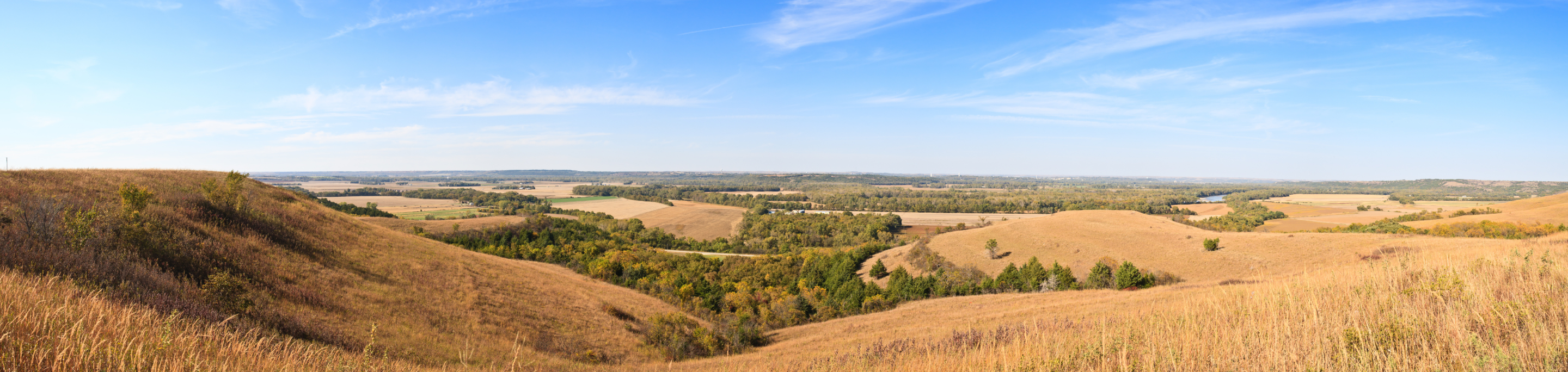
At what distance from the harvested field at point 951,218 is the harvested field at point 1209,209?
3132 cm

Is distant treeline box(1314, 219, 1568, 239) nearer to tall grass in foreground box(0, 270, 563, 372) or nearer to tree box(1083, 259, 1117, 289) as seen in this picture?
tree box(1083, 259, 1117, 289)

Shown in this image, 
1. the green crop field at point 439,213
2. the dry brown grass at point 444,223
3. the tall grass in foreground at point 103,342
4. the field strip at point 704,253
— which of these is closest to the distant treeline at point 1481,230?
the field strip at point 704,253

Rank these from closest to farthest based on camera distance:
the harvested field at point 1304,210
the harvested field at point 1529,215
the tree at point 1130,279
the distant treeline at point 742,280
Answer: the distant treeline at point 742,280, the tree at point 1130,279, the harvested field at point 1529,215, the harvested field at point 1304,210

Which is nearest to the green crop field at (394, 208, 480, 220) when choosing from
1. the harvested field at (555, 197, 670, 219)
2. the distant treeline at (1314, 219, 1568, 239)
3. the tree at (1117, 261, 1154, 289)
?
the harvested field at (555, 197, 670, 219)

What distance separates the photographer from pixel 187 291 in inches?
446

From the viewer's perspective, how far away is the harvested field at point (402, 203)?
339 feet

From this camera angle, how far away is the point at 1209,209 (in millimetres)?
118688

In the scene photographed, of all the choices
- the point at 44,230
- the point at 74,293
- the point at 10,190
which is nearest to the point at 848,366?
the point at 74,293

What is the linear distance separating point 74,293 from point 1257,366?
1331 cm

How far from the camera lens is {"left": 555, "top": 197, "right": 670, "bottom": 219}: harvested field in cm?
11375

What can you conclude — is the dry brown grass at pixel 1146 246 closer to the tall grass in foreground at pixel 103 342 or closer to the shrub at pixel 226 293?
the tall grass in foreground at pixel 103 342

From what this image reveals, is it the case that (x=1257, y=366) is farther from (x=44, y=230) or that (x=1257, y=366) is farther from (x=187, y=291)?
(x=44, y=230)

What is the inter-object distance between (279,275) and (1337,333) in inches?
952

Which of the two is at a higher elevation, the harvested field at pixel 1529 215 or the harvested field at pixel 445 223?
the harvested field at pixel 1529 215
